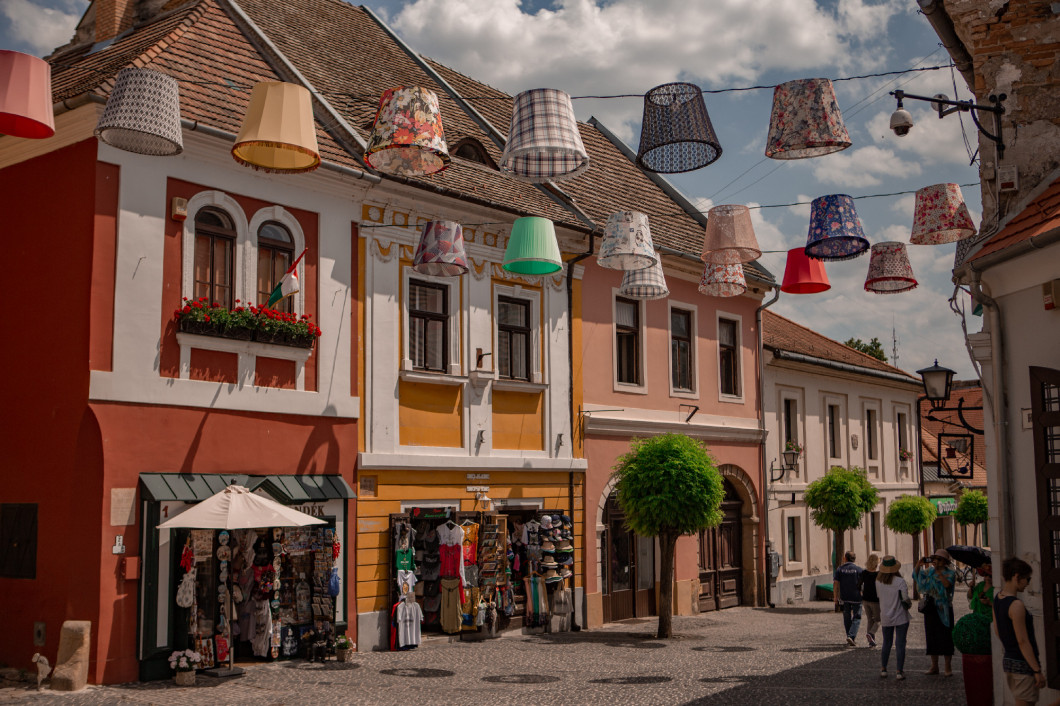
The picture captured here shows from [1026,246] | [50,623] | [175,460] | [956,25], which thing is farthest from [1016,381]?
[50,623]

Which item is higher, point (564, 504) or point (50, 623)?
point (564, 504)

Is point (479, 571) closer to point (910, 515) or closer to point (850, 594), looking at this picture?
point (850, 594)

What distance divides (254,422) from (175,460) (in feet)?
4.03

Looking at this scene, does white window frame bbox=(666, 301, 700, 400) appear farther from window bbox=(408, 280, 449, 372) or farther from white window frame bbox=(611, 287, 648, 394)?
window bbox=(408, 280, 449, 372)

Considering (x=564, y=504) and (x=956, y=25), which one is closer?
(x=956, y=25)

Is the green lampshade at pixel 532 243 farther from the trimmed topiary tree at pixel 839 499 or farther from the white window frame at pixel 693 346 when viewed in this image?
the trimmed topiary tree at pixel 839 499

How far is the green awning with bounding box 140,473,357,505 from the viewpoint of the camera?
40.7 feet

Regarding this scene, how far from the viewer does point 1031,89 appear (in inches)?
418

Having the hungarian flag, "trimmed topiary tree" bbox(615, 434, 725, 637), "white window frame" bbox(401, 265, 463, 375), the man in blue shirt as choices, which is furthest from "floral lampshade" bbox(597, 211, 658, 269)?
the man in blue shirt

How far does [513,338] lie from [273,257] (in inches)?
200

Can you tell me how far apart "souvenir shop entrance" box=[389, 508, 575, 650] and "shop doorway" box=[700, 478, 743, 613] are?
5.21 meters

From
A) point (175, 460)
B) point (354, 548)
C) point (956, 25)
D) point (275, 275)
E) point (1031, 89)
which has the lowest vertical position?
point (354, 548)

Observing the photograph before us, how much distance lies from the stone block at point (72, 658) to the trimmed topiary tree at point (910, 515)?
2331 centimetres

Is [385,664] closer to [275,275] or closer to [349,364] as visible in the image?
[349,364]
